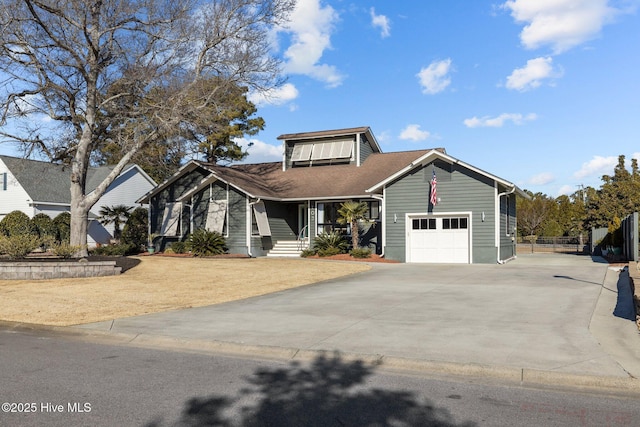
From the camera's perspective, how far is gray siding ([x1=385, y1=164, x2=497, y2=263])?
76.2ft

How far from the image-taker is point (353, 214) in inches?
971

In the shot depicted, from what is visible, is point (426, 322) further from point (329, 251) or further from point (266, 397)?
point (329, 251)

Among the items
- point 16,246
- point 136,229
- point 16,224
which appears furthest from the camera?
point 136,229

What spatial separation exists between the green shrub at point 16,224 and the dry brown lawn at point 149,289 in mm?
14123

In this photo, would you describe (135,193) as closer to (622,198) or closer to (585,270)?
(585,270)

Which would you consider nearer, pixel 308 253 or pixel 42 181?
pixel 308 253

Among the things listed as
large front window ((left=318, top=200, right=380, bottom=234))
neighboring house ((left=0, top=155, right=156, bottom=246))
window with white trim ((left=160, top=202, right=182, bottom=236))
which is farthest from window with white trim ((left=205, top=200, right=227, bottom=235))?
neighboring house ((left=0, top=155, right=156, bottom=246))

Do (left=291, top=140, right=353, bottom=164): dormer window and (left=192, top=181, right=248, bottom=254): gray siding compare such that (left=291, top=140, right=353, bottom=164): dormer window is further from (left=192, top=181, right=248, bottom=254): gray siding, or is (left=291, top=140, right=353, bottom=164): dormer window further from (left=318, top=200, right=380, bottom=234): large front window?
(left=192, top=181, right=248, bottom=254): gray siding

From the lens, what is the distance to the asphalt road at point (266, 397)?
4.76 meters

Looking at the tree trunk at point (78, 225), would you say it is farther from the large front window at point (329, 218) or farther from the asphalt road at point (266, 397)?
the asphalt road at point (266, 397)

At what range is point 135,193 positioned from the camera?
40.2 meters

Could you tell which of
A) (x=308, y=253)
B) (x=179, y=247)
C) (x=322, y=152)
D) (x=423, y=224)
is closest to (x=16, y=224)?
(x=179, y=247)

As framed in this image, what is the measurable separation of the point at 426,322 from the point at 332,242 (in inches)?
655

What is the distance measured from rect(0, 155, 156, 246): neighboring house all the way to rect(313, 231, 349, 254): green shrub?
1566 cm
